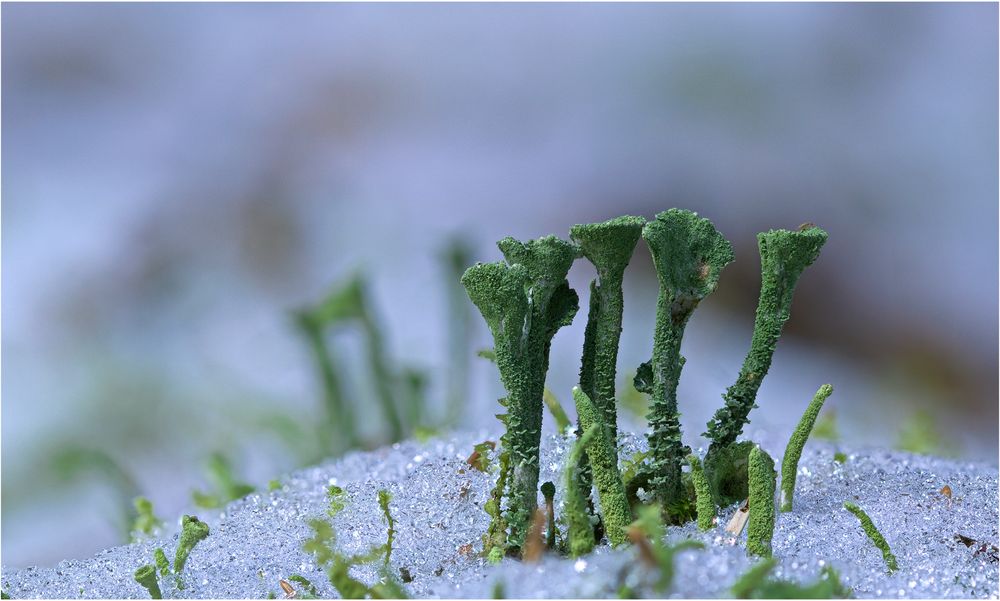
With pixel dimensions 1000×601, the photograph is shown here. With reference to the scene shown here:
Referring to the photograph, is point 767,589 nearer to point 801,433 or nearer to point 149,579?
point 801,433

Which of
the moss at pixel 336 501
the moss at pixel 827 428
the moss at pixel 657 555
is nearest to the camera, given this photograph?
the moss at pixel 657 555

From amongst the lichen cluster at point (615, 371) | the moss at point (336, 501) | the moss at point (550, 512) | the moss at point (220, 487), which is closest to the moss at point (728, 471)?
the lichen cluster at point (615, 371)

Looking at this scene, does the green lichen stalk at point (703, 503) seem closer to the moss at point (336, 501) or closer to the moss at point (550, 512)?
the moss at point (550, 512)

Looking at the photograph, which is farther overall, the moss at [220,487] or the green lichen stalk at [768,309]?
the moss at [220,487]

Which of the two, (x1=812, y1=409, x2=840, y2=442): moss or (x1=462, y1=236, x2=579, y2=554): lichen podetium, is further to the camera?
(x1=812, y1=409, x2=840, y2=442): moss

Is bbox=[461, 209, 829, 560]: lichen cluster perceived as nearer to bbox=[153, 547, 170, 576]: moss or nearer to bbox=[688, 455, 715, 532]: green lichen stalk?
bbox=[688, 455, 715, 532]: green lichen stalk

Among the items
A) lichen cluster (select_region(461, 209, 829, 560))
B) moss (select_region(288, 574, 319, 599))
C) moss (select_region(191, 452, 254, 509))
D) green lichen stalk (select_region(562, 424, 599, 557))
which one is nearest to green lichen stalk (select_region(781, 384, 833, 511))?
lichen cluster (select_region(461, 209, 829, 560))

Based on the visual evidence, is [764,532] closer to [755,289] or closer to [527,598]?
[527,598]
